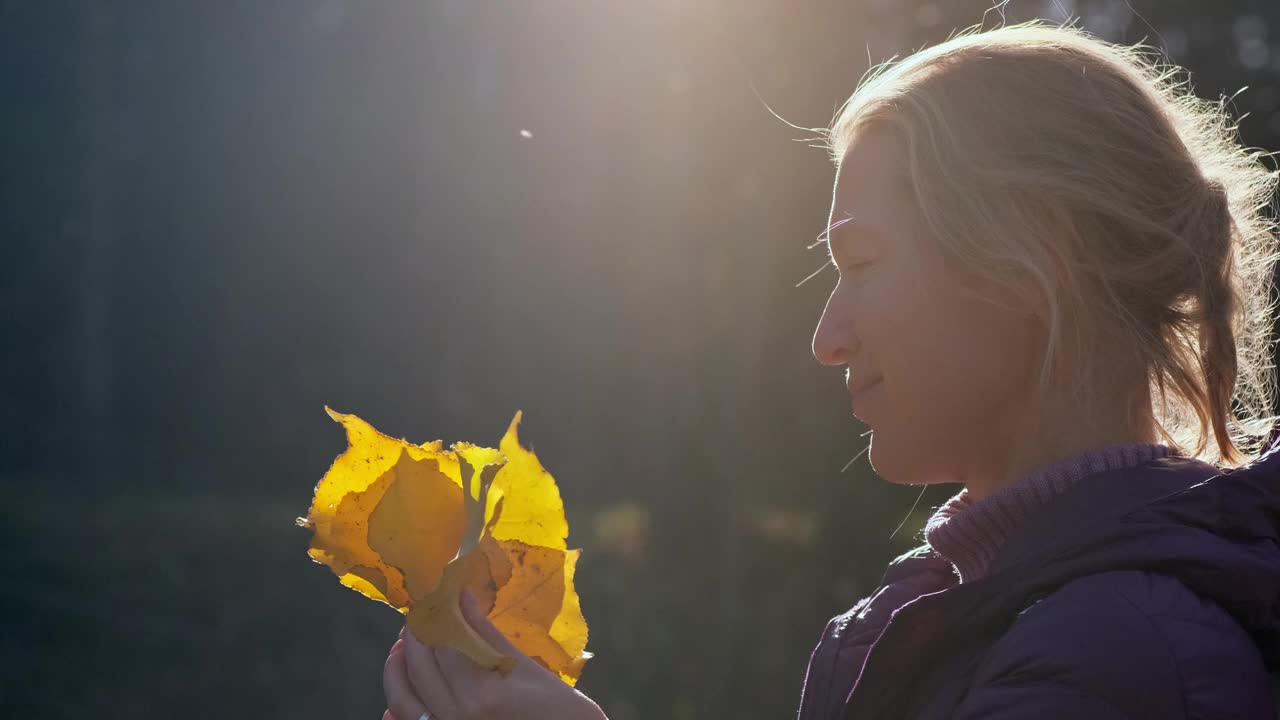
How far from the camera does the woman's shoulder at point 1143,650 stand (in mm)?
941

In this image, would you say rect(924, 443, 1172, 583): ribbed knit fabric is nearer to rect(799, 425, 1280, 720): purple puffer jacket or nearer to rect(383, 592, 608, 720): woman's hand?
rect(799, 425, 1280, 720): purple puffer jacket

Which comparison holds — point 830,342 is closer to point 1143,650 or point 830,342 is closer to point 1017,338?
point 1017,338

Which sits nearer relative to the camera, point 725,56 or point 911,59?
point 911,59

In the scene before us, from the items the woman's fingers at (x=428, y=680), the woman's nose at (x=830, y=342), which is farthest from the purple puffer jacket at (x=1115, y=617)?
the woman's fingers at (x=428, y=680)

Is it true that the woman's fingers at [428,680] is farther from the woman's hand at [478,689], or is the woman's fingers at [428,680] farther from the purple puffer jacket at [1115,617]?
the purple puffer jacket at [1115,617]

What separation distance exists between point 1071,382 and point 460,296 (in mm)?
7151

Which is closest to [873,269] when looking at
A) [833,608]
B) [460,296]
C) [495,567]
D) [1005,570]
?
[1005,570]

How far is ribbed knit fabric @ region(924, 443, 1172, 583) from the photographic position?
1.21m

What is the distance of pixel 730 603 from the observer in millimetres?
5621

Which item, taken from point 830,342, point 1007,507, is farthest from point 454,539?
point 1007,507

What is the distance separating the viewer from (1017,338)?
1261mm

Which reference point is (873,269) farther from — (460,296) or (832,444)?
(460,296)

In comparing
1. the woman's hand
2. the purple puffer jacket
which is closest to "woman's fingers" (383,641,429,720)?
the woman's hand

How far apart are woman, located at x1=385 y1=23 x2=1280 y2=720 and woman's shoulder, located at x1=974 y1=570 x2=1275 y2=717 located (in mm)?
56
